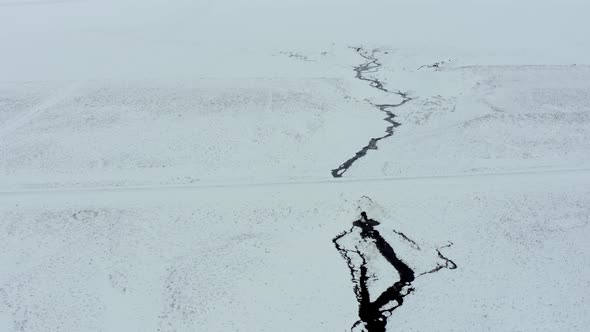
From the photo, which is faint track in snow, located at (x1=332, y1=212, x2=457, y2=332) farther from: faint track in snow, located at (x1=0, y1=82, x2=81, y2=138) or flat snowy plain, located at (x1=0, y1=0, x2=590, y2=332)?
faint track in snow, located at (x1=0, y1=82, x2=81, y2=138)

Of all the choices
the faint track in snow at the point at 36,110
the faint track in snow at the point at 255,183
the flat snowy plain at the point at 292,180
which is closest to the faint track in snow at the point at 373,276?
the flat snowy plain at the point at 292,180

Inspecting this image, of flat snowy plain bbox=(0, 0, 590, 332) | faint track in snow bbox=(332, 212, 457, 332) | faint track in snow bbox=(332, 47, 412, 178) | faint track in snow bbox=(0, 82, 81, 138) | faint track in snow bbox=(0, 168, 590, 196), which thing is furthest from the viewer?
faint track in snow bbox=(0, 82, 81, 138)

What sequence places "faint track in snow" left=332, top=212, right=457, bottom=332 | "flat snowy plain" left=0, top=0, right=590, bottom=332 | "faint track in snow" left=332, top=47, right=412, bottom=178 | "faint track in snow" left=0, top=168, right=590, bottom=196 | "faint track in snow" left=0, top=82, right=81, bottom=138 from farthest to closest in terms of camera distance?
"faint track in snow" left=0, top=82, right=81, bottom=138 < "faint track in snow" left=332, top=47, right=412, bottom=178 < "faint track in snow" left=0, top=168, right=590, bottom=196 < "flat snowy plain" left=0, top=0, right=590, bottom=332 < "faint track in snow" left=332, top=212, right=457, bottom=332

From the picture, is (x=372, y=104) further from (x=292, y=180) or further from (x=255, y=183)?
(x=255, y=183)

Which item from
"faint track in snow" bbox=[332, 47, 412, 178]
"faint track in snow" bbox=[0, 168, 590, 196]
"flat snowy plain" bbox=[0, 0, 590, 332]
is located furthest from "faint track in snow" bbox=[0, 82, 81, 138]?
"faint track in snow" bbox=[332, 47, 412, 178]

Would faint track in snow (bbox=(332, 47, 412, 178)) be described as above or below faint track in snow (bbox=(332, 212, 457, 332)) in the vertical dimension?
above

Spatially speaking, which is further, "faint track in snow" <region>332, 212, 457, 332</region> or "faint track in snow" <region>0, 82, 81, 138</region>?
"faint track in snow" <region>0, 82, 81, 138</region>

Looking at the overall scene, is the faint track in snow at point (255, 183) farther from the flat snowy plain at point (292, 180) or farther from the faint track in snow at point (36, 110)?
the faint track in snow at point (36, 110)
